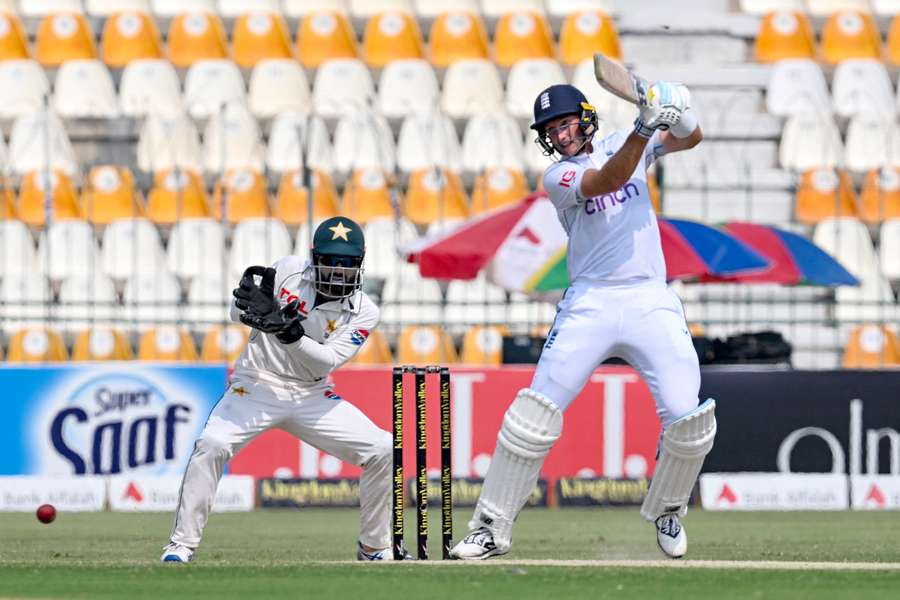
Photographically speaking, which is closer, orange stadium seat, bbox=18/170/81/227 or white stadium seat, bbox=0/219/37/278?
white stadium seat, bbox=0/219/37/278

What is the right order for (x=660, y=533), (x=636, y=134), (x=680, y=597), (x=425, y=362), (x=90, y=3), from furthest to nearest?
(x=90, y=3) → (x=425, y=362) → (x=660, y=533) → (x=636, y=134) → (x=680, y=597)

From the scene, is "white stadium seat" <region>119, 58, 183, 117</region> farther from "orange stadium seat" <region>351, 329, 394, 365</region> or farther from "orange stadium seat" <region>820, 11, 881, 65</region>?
"orange stadium seat" <region>820, 11, 881, 65</region>

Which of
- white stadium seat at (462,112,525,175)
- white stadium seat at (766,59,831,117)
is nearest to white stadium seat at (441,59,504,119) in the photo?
white stadium seat at (462,112,525,175)

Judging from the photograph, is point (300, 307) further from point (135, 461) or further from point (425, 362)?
point (425, 362)

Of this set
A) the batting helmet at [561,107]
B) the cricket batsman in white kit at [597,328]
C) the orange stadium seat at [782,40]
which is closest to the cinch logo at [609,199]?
the cricket batsman in white kit at [597,328]

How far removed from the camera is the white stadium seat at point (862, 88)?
1920cm

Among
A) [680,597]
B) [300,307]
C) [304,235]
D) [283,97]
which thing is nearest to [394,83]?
[283,97]

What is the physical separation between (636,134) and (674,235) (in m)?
7.23

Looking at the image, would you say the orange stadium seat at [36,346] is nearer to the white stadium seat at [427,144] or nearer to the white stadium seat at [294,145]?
the white stadium seat at [294,145]

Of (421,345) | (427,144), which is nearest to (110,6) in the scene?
(427,144)

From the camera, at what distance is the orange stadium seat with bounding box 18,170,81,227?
17328 millimetres

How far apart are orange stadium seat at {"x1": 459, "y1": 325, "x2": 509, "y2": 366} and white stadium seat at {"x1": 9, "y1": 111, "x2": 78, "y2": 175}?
453 cm

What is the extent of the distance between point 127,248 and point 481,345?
3.44 m

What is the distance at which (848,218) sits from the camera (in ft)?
58.2
